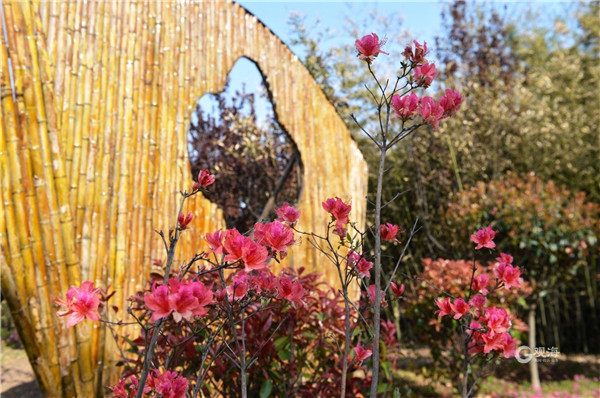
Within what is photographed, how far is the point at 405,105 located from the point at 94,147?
1894mm

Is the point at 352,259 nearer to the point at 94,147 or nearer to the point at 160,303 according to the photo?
the point at 160,303

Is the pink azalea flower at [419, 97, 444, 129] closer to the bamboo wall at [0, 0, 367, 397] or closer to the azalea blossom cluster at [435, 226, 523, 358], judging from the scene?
the azalea blossom cluster at [435, 226, 523, 358]

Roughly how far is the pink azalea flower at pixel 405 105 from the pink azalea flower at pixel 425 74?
6cm

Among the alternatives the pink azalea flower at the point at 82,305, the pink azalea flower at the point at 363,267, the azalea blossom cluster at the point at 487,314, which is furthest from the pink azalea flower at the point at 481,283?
the pink azalea flower at the point at 82,305

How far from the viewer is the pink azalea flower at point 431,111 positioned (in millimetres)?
1286

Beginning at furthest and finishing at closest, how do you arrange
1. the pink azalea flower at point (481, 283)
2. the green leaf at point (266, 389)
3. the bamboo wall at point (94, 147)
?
the bamboo wall at point (94, 147), the green leaf at point (266, 389), the pink azalea flower at point (481, 283)

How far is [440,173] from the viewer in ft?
21.2

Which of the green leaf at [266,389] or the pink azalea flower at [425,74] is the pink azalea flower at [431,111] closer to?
the pink azalea flower at [425,74]

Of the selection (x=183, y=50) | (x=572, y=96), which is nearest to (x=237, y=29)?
(x=183, y=50)

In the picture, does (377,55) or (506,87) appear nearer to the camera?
(377,55)

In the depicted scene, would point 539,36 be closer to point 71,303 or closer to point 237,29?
point 237,29

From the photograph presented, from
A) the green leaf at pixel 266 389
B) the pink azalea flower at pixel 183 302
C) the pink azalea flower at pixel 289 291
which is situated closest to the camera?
the pink azalea flower at pixel 183 302

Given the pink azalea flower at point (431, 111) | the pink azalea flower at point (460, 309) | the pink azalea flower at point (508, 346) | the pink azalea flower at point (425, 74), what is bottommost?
the pink azalea flower at point (508, 346)

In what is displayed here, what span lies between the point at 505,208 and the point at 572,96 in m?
3.84
